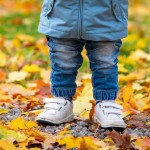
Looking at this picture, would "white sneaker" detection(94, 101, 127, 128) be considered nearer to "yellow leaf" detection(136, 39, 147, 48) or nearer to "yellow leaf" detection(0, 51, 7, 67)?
"yellow leaf" detection(0, 51, 7, 67)

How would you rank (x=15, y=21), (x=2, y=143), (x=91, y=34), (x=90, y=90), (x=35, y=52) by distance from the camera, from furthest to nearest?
1. (x=15, y=21)
2. (x=35, y=52)
3. (x=90, y=90)
4. (x=91, y=34)
5. (x=2, y=143)

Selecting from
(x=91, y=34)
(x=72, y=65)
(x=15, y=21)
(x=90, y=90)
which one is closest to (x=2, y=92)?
(x=90, y=90)

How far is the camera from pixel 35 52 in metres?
4.81

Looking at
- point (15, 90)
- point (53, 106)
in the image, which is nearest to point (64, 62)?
point (53, 106)

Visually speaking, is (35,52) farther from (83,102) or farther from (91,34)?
(91,34)

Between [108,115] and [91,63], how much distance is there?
0.30m

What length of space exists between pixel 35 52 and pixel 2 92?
126 centimetres

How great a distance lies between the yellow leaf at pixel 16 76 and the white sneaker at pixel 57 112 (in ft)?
3.10

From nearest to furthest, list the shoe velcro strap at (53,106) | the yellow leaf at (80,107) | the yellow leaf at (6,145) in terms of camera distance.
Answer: the yellow leaf at (6,145) < the shoe velcro strap at (53,106) < the yellow leaf at (80,107)

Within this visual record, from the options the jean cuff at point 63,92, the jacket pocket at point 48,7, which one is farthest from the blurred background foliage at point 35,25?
the jacket pocket at point 48,7

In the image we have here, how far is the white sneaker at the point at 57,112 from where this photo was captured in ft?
9.62

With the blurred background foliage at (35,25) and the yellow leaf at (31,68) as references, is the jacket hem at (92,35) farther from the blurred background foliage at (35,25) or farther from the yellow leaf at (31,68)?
the blurred background foliage at (35,25)

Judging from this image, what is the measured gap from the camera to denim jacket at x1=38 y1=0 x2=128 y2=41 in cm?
278

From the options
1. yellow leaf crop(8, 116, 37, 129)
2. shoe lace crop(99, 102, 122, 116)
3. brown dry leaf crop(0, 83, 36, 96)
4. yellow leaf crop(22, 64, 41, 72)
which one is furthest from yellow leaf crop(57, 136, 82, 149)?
yellow leaf crop(22, 64, 41, 72)
